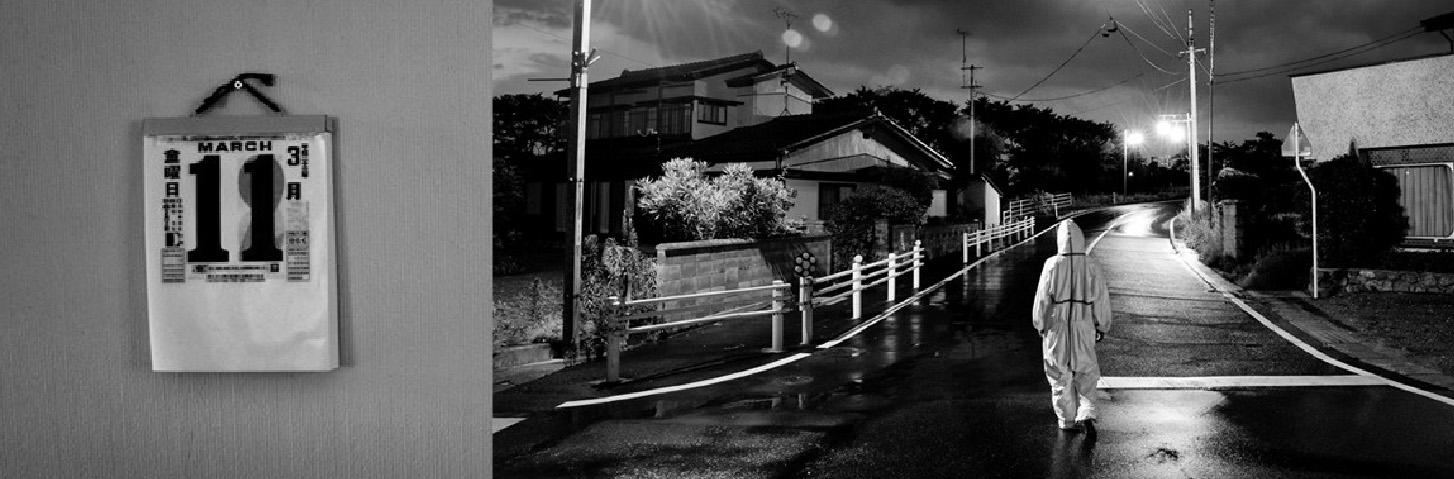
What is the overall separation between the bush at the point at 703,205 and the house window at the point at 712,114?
658 inches

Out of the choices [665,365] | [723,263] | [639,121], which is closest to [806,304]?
[665,365]

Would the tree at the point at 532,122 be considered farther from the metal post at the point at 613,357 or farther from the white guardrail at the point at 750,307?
the metal post at the point at 613,357

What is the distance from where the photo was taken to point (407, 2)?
376cm

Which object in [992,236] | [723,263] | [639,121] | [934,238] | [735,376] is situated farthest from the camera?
[639,121]

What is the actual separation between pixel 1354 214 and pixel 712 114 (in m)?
22.7

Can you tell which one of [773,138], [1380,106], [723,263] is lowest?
[723,263]

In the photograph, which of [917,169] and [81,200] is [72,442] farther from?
[917,169]

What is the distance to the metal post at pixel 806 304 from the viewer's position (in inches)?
469

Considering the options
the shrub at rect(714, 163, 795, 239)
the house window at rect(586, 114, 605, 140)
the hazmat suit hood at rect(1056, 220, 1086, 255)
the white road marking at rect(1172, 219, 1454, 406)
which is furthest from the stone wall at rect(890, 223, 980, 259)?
the hazmat suit hood at rect(1056, 220, 1086, 255)

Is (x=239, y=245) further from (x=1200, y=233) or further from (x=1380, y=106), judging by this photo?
(x=1200, y=233)

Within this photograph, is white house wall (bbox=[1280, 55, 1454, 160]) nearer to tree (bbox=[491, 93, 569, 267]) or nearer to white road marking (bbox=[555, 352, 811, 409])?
white road marking (bbox=[555, 352, 811, 409])

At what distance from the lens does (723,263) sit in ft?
54.3

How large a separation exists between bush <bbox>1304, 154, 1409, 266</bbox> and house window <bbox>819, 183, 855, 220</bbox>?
14.5m

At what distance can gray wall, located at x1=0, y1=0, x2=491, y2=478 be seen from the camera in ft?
12.3
